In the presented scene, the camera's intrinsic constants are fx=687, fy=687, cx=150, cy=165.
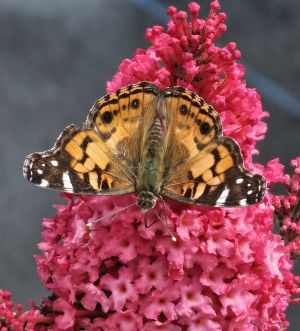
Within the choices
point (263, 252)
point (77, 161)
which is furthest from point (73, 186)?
point (263, 252)

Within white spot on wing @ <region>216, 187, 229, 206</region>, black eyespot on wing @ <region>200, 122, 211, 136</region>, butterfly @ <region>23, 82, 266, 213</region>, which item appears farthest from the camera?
black eyespot on wing @ <region>200, 122, 211, 136</region>

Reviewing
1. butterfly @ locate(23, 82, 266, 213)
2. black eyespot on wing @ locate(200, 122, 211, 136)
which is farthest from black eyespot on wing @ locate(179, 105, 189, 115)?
black eyespot on wing @ locate(200, 122, 211, 136)

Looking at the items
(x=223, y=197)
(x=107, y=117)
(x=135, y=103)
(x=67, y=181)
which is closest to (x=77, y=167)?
(x=67, y=181)

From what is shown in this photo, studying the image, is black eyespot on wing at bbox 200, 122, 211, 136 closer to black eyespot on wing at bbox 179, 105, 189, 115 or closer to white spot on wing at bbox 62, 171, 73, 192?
black eyespot on wing at bbox 179, 105, 189, 115

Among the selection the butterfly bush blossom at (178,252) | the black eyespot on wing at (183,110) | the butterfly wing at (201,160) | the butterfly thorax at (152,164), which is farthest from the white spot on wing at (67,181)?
the black eyespot on wing at (183,110)

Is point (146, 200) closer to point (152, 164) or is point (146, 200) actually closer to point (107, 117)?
point (152, 164)

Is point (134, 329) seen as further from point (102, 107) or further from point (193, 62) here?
point (193, 62)
